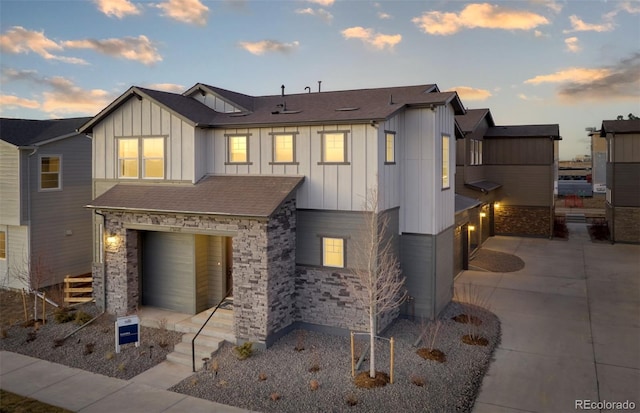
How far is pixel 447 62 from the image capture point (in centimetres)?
2150

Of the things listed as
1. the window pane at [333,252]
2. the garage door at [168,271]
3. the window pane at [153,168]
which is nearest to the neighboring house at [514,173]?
the window pane at [333,252]

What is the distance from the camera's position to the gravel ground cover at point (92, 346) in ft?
35.8

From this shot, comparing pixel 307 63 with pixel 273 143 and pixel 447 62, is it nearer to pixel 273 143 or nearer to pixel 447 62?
pixel 447 62

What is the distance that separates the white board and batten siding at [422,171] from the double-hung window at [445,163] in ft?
1.98

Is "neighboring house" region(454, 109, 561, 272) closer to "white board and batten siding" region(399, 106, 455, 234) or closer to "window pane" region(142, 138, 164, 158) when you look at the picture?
"white board and batten siding" region(399, 106, 455, 234)

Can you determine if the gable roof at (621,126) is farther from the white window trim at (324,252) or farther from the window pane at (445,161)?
the white window trim at (324,252)

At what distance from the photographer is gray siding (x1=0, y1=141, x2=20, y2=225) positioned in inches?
683

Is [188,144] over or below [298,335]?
over

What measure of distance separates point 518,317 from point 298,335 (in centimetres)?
704

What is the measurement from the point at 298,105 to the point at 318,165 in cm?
364

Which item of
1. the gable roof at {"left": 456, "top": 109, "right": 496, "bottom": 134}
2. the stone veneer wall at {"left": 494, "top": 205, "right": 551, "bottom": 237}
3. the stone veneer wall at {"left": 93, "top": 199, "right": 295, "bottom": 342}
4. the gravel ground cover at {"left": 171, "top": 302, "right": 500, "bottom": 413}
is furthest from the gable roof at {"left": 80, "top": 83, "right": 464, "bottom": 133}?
the stone veneer wall at {"left": 494, "top": 205, "right": 551, "bottom": 237}

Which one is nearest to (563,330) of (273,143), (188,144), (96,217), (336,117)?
(336,117)

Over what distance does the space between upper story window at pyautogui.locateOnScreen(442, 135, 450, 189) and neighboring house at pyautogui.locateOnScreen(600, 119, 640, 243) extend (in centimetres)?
1733

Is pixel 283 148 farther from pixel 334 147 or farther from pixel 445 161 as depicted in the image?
pixel 445 161
